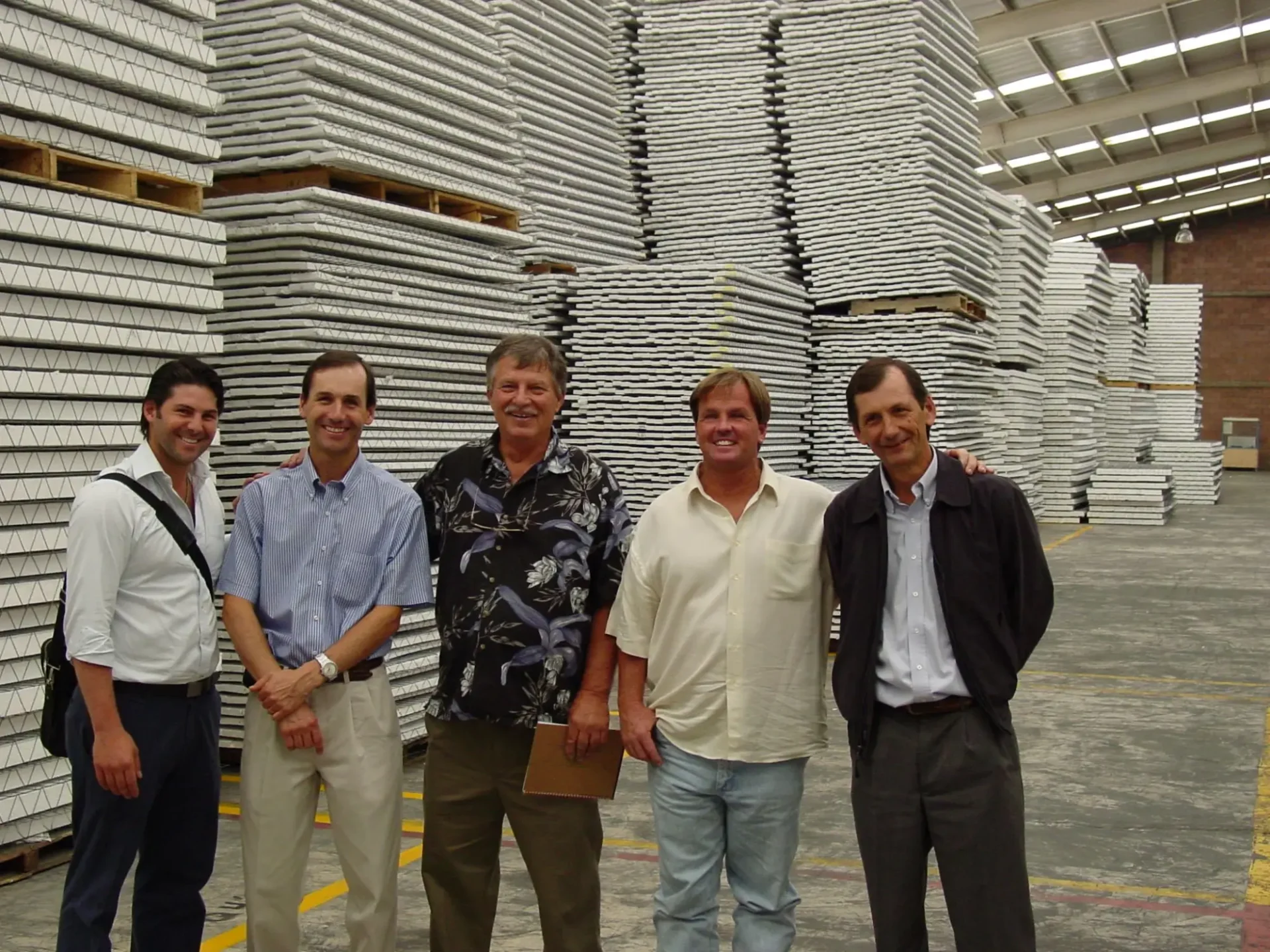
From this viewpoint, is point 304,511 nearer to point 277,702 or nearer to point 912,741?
point 277,702

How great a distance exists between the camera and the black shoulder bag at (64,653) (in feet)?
11.8

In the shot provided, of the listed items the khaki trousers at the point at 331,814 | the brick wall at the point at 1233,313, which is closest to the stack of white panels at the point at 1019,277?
the khaki trousers at the point at 331,814

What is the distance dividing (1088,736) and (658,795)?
5.21 m

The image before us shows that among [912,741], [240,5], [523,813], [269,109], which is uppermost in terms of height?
[240,5]

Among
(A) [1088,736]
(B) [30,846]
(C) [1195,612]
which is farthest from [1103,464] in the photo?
(B) [30,846]

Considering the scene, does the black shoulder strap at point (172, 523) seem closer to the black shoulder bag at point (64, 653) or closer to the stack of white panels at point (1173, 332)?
the black shoulder bag at point (64, 653)

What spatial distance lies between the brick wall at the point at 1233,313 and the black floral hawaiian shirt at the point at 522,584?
142 ft

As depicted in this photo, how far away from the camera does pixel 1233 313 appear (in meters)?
42.8

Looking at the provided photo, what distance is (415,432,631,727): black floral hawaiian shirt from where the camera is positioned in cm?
358

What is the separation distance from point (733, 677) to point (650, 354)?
7.50 m

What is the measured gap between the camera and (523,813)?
11.8ft

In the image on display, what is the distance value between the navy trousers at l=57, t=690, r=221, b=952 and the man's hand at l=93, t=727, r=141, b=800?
10 centimetres

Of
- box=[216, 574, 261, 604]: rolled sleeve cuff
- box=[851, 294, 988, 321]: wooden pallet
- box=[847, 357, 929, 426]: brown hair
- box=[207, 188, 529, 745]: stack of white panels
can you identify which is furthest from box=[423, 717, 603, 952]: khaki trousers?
box=[851, 294, 988, 321]: wooden pallet

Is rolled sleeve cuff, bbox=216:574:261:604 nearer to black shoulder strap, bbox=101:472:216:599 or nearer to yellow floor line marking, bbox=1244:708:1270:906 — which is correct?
black shoulder strap, bbox=101:472:216:599
